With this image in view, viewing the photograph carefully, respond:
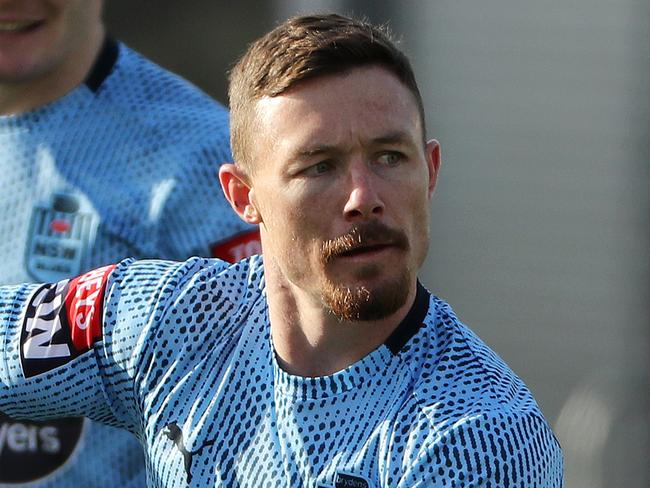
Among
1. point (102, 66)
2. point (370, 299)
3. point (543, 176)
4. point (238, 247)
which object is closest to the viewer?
point (370, 299)

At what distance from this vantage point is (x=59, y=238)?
138 inches

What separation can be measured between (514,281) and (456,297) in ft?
0.98

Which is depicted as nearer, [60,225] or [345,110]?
[345,110]

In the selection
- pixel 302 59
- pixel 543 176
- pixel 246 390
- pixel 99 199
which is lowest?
pixel 246 390

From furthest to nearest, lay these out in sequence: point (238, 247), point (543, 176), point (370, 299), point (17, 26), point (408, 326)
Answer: point (543, 176), point (17, 26), point (238, 247), point (408, 326), point (370, 299)

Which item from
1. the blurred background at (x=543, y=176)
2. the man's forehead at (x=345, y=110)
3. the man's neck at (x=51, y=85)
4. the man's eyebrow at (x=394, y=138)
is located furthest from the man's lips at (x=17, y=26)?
the blurred background at (x=543, y=176)

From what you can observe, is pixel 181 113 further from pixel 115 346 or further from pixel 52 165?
pixel 115 346

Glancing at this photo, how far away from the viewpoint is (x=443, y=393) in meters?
2.60

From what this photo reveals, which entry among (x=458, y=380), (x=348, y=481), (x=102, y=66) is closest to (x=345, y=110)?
(x=458, y=380)

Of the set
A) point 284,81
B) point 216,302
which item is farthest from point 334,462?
point 284,81

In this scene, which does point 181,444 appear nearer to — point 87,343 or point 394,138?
point 87,343

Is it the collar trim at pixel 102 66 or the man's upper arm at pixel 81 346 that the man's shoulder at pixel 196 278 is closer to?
the man's upper arm at pixel 81 346

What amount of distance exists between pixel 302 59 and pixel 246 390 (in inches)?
24.0

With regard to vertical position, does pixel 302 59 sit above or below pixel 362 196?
above
